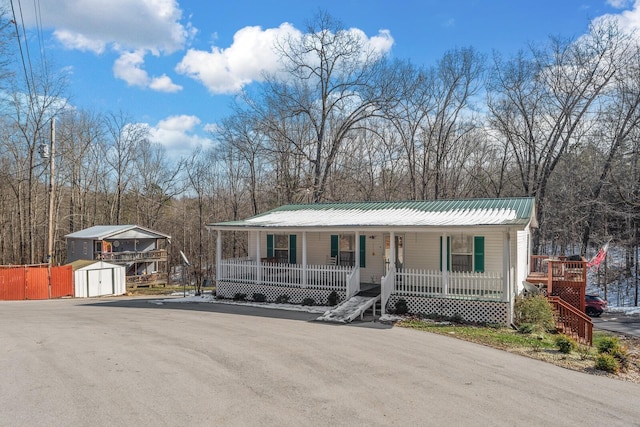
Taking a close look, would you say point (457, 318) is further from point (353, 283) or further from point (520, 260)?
point (520, 260)

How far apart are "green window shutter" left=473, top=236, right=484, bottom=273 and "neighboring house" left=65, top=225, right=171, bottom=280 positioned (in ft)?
92.7

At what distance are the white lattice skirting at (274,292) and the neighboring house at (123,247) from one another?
19824mm

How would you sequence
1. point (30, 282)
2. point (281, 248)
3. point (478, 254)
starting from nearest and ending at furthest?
point (478, 254)
point (281, 248)
point (30, 282)

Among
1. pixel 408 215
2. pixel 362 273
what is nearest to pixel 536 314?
pixel 408 215

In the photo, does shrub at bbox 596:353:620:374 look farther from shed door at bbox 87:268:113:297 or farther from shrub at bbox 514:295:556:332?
shed door at bbox 87:268:113:297

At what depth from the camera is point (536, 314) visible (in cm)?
1315

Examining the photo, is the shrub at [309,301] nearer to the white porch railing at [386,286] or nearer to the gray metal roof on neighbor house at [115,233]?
the white porch railing at [386,286]

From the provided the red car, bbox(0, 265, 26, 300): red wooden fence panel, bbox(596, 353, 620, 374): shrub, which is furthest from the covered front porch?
the red car

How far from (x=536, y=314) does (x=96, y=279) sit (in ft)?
74.9

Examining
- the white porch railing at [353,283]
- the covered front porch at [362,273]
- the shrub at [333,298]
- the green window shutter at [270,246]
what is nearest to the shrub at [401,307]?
the covered front porch at [362,273]

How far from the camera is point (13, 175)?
1347 inches

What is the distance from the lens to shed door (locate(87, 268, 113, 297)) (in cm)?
2469

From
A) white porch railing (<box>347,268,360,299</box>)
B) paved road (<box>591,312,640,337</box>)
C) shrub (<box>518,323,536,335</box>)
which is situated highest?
white porch railing (<box>347,268,360,299</box>)

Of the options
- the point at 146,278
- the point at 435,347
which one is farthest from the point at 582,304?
the point at 146,278
